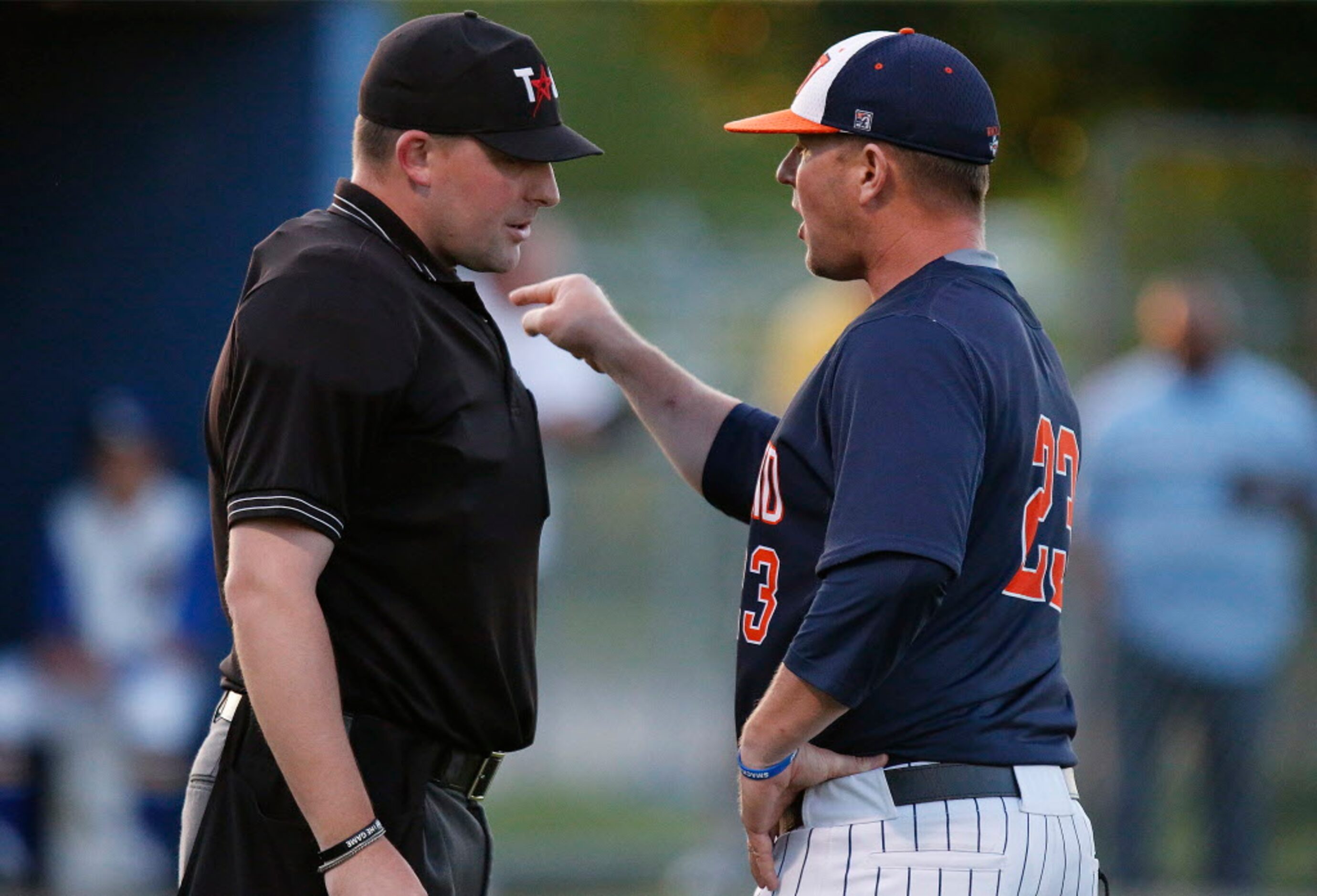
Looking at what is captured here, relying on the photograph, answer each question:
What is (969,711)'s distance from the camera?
282 centimetres

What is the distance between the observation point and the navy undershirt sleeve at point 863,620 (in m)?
2.59

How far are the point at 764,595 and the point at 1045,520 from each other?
488 millimetres

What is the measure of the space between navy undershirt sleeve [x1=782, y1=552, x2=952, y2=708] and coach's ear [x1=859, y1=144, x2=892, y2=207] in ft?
2.19

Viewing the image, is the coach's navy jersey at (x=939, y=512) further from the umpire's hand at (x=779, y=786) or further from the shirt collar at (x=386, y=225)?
the shirt collar at (x=386, y=225)

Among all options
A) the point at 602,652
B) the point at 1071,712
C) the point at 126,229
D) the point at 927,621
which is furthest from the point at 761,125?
the point at 602,652

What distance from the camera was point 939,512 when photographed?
2.60 meters

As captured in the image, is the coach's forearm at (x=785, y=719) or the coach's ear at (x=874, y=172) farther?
the coach's ear at (x=874, y=172)

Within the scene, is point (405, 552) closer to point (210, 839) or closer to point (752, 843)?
point (210, 839)

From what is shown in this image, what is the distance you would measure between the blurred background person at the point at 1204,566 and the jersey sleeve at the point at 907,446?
15.1ft

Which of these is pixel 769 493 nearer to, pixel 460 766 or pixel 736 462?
pixel 736 462

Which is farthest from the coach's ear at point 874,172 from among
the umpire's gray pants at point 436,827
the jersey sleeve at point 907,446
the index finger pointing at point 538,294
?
the umpire's gray pants at point 436,827

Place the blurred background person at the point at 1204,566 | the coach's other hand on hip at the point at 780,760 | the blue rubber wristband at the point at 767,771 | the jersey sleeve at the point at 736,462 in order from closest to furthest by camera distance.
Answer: the coach's other hand on hip at the point at 780,760
the blue rubber wristband at the point at 767,771
the jersey sleeve at the point at 736,462
the blurred background person at the point at 1204,566

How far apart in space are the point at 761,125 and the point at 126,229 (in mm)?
4556

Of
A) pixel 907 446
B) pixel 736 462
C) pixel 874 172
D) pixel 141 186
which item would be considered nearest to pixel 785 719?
pixel 907 446
